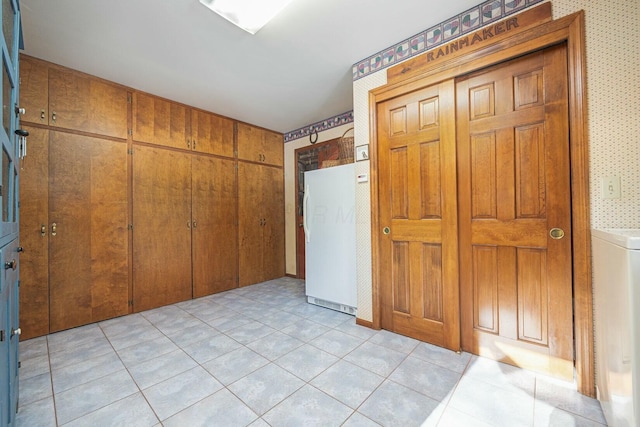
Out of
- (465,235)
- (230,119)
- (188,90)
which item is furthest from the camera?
(230,119)

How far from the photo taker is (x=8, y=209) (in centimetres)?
116

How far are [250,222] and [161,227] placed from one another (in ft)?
4.18

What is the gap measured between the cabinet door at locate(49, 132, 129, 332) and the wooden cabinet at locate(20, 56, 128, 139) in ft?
0.47

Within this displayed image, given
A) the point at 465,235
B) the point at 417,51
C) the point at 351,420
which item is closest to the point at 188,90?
the point at 417,51

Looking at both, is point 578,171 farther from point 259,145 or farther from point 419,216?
point 259,145

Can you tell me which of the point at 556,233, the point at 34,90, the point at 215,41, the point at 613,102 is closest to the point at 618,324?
the point at 556,233

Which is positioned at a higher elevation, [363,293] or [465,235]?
[465,235]

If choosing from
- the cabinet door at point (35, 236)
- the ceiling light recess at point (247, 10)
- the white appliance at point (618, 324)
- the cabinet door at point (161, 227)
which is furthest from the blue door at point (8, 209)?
the white appliance at point (618, 324)

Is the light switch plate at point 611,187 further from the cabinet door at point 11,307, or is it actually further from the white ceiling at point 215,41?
the cabinet door at point 11,307

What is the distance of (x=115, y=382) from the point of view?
1.67 meters

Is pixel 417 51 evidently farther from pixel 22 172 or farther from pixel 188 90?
pixel 22 172

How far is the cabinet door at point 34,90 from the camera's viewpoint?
90.6 inches

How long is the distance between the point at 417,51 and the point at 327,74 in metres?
0.93

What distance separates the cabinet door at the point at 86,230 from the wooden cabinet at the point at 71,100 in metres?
0.14
